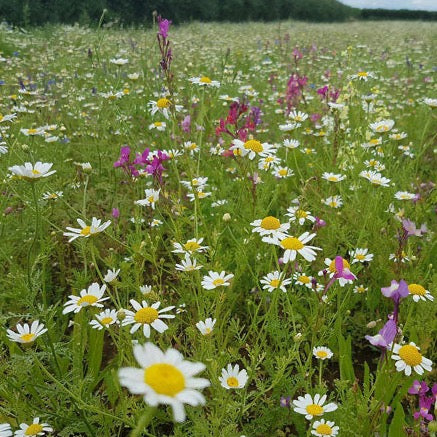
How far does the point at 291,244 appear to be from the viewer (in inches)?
55.5

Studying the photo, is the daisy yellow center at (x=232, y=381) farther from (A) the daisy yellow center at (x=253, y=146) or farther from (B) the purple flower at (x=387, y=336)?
(A) the daisy yellow center at (x=253, y=146)

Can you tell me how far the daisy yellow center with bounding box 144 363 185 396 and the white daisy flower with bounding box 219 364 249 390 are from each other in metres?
0.69

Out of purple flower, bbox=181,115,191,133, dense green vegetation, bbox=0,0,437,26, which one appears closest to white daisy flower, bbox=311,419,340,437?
purple flower, bbox=181,115,191,133

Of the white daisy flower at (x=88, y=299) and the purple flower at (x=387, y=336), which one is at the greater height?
the purple flower at (x=387, y=336)

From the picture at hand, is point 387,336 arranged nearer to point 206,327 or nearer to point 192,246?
point 206,327

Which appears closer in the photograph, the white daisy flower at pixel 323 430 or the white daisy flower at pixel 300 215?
the white daisy flower at pixel 323 430

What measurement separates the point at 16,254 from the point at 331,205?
1.69 metres

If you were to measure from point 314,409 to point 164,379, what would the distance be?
842 millimetres

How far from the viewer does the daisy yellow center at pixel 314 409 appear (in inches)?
52.2

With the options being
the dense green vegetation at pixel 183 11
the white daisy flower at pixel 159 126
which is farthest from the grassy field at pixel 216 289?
the dense green vegetation at pixel 183 11

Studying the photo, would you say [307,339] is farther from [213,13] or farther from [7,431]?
[213,13]

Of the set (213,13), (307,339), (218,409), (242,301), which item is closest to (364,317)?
(307,339)

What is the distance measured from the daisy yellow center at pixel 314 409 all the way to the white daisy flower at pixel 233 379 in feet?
0.66

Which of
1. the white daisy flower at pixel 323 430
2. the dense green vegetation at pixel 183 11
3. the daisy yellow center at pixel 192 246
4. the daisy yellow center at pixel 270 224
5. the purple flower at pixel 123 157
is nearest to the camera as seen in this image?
the white daisy flower at pixel 323 430
